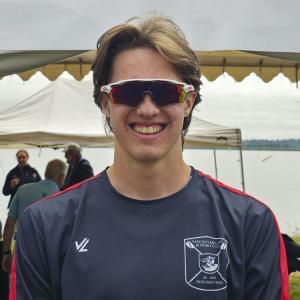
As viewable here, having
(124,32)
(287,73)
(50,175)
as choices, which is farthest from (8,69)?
(287,73)

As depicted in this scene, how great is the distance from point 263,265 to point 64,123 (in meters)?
5.84

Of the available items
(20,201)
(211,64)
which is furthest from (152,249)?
(211,64)

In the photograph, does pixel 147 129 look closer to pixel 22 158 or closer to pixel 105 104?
pixel 105 104

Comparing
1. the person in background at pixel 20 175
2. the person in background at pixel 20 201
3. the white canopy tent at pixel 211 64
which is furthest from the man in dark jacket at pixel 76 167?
the person in background at pixel 20 175

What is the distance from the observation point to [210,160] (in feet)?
48.5

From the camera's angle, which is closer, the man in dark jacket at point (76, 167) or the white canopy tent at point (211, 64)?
the white canopy tent at point (211, 64)

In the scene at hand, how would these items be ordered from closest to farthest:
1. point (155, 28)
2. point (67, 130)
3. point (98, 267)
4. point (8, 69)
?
point (98, 267) < point (155, 28) < point (8, 69) < point (67, 130)

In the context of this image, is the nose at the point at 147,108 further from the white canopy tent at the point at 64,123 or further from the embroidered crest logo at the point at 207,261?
the white canopy tent at the point at 64,123

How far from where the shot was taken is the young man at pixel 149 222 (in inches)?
50.3

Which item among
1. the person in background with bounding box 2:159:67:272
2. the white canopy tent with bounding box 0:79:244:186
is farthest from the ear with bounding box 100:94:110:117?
the white canopy tent with bounding box 0:79:244:186

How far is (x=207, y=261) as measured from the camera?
1306 millimetres

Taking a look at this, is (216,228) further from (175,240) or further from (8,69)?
(8,69)

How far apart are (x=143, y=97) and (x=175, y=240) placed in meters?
0.35

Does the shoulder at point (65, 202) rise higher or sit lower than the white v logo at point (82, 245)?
higher
